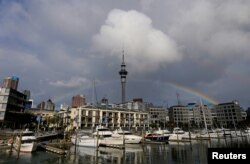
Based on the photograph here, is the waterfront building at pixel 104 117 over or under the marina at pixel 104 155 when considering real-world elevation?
over

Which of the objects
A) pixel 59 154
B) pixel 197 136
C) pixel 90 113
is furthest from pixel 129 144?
pixel 90 113

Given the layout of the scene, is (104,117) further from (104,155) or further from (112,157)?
(112,157)

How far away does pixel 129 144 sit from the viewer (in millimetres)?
71000

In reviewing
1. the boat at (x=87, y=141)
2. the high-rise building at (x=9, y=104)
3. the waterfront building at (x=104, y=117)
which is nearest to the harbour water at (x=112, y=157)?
the boat at (x=87, y=141)

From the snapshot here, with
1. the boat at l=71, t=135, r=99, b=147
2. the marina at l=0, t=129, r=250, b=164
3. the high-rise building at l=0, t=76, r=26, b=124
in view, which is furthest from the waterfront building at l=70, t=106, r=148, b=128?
the marina at l=0, t=129, r=250, b=164

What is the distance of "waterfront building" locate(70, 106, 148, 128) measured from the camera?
158 m

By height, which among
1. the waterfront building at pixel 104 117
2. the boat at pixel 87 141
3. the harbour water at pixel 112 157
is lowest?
the harbour water at pixel 112 157

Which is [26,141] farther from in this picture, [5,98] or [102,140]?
[5,98]

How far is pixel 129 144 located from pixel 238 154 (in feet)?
202

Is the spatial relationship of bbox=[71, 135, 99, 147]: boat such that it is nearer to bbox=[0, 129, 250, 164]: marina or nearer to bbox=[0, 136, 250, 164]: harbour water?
bbox=[0, 129, 250, 164]: marina

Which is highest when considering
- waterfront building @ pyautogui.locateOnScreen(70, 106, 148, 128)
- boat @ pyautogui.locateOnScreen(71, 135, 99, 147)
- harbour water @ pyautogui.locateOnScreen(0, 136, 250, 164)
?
waterfront building @ pyautogui.locateOnScreen(70, 106, 148, 128)

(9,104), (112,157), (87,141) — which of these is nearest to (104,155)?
(112,157)

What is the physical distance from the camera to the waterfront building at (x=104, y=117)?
158 metres

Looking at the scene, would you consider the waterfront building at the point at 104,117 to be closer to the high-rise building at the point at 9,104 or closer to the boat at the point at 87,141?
the high-rise building at the point at 9,104
